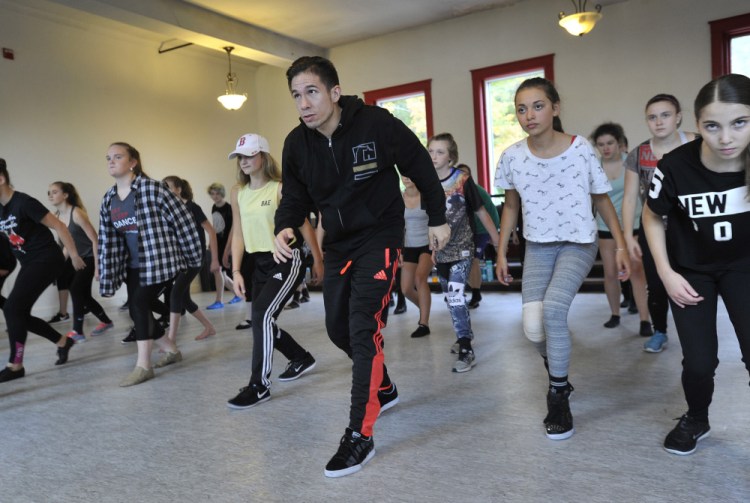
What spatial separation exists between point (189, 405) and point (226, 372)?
2.52 ft

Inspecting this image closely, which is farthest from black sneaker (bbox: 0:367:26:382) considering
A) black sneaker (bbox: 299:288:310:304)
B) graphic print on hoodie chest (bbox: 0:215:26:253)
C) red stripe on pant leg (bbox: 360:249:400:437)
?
black sneaker (bbox: 299:288:310:304)

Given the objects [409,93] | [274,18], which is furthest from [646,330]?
[274,18]

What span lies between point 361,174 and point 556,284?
3.12ft

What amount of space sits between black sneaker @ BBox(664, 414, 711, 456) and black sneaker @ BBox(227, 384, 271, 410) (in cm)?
204

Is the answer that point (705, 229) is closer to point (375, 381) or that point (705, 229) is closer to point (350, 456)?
point (375, 381)

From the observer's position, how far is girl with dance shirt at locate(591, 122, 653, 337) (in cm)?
449

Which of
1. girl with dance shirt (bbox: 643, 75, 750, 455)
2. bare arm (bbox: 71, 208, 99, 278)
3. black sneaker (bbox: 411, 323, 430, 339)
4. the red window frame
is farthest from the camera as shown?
the red window frame

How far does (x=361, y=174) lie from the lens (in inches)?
97.9

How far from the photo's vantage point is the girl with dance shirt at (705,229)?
1.95 meters

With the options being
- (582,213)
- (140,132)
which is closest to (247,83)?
(140,132)

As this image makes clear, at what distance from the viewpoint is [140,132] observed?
9906 mm

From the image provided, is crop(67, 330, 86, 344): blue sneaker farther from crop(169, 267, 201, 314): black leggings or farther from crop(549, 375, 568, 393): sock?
crop(549, 375, 568, 393): sock

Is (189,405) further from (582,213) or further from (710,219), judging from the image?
(710,219)

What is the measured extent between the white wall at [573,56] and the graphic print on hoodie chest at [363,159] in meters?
6.80
